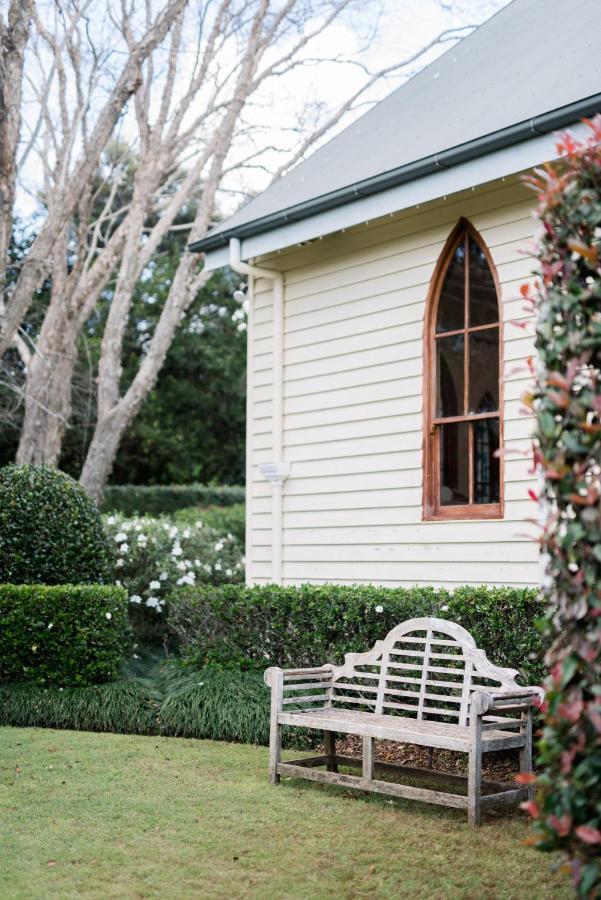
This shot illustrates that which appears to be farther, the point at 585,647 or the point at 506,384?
the point at 506,384

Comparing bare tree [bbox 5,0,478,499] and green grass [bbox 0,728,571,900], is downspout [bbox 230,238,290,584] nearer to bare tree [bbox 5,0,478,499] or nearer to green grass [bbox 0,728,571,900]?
green grass [bbox 0,728,571,900]

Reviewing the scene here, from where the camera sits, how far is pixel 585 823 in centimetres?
310

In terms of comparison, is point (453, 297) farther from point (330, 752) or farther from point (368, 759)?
point (368, 759)

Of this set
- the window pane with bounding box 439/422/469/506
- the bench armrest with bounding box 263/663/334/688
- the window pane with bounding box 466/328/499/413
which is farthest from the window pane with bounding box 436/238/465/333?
the bench armrest with bounding box 263/663/334/688

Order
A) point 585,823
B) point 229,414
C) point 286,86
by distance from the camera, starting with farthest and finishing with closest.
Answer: point 229,414, point 286,86, point 585,823

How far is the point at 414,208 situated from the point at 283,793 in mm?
4666

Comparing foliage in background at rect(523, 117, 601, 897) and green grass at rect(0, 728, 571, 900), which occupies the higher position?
foliage in background at rect(523, 117, 601, 897)

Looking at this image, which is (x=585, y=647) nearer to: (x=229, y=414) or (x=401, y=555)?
(x=401, y=555)

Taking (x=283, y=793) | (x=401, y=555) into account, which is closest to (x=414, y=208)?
(x=401, y=555)

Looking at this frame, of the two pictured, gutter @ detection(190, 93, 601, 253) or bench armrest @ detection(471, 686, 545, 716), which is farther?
gutter @ detection(190, 93, 601, 253)

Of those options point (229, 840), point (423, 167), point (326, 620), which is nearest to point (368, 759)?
point (229, 840)

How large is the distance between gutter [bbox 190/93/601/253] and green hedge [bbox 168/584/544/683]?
3.06 m

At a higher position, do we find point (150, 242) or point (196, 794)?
point (150, 242)

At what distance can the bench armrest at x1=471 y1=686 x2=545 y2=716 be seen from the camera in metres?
5.27
